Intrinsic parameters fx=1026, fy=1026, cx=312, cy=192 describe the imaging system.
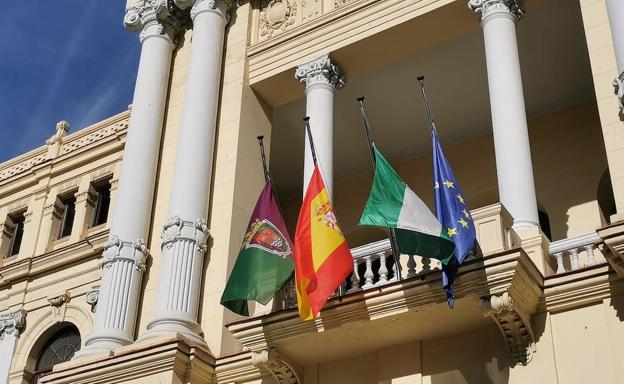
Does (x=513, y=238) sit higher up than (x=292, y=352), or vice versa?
(x=513, y=238)

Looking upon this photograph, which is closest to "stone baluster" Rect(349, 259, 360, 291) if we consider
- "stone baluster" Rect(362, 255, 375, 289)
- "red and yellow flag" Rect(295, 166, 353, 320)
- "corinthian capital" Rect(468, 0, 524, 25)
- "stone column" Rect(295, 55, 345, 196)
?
"stone baluster" Rect(362, 255, 375, 289)

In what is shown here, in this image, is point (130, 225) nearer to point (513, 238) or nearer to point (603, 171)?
point (513, 238)

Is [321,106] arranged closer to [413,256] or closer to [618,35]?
[413,256]

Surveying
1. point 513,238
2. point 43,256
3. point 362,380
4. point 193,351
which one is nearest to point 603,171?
point 513,238

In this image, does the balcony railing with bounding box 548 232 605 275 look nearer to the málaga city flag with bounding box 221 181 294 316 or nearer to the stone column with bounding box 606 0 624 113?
the stone column with bounding box 606 0 624 113

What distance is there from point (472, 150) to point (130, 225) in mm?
7354

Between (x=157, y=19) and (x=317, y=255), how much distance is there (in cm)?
781

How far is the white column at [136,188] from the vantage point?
1591 cm

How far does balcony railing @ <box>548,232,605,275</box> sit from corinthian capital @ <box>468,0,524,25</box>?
166 inches

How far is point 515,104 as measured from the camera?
1487 centimetres

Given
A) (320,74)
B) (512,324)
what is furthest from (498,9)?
(512,324)

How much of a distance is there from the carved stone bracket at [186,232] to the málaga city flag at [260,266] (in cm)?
189

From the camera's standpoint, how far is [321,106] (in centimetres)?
1719

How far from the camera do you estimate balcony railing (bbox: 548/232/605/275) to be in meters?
13.1
